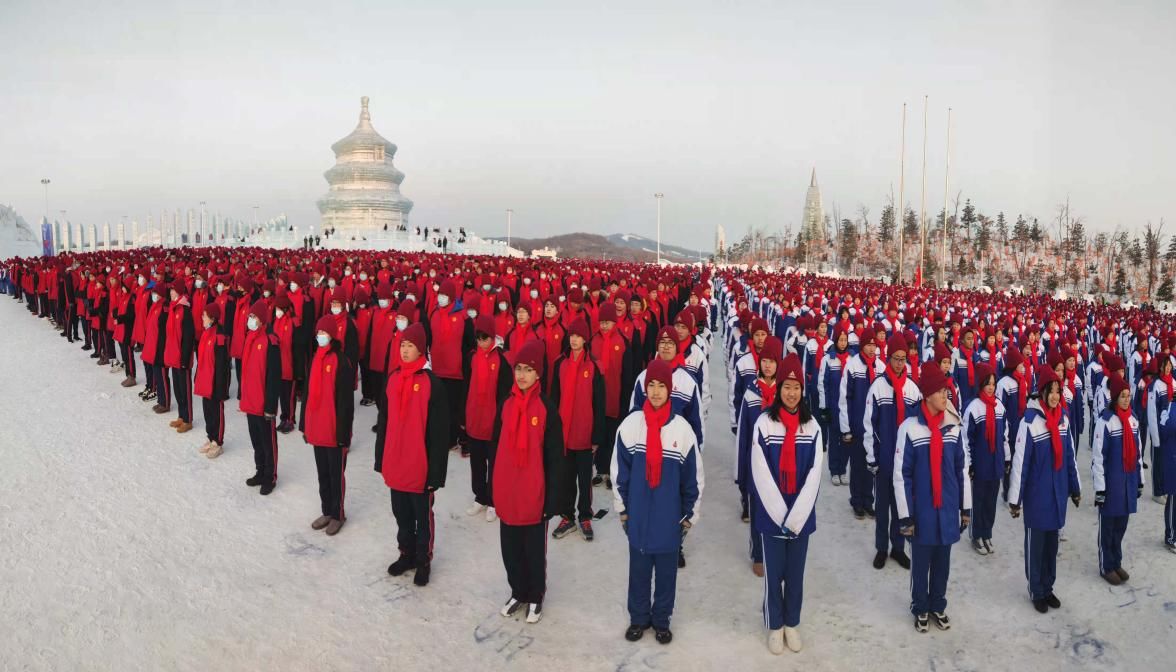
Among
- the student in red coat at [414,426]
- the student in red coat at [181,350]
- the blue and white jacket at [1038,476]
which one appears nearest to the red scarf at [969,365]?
the blue and white jacket at [1038,476]

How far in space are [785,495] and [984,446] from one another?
113 inches

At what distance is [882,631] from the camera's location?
485 centimetres

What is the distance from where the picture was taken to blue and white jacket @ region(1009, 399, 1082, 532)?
5113 millimetres

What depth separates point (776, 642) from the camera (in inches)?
179

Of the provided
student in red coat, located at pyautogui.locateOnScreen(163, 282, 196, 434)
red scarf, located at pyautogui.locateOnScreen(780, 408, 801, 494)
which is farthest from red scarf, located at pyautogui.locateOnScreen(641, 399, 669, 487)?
student in red coat, located at pyautogui.locateOnScreen(163, 282, 196, 434)

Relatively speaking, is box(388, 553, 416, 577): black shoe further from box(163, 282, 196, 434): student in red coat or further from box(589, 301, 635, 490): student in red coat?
box(163, 282, 196, 434): student in red coat

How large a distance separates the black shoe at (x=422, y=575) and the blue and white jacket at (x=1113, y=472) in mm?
5603

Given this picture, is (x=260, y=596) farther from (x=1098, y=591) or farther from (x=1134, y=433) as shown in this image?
(x=1134, y=433)

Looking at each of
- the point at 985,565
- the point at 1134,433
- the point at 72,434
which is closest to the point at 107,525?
the point at 72,434

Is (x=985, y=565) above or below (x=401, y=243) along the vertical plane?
below

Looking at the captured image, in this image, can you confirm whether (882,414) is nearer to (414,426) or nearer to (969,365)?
(414,426)

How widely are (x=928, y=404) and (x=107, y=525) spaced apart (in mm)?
7087

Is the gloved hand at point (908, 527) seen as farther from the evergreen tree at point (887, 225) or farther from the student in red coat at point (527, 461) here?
the evergreen tree at point (887, 225)

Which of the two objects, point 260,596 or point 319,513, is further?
point 319,513
